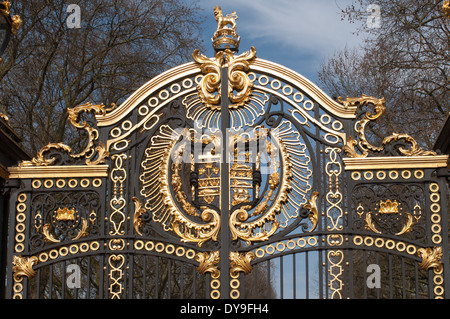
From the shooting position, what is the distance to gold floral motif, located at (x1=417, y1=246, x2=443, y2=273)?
849 centimetres

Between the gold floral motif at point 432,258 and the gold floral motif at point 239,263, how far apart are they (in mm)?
1673

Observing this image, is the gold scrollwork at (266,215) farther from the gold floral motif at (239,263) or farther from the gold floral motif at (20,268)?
the gold floral motif at (20,268)

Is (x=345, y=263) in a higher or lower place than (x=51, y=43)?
lower

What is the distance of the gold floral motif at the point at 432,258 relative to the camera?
8.49m

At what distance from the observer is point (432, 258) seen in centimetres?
849

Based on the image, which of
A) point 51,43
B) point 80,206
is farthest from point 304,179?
point 51,43

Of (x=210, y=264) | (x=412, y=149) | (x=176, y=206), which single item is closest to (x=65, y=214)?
(x=176, y=206)

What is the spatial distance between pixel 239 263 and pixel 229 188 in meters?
0.77

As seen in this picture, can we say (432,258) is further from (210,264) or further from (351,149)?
(210,264)

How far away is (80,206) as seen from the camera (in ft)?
29.9

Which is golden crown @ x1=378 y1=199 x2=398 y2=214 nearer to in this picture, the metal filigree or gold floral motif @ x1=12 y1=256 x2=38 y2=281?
the metal filigree

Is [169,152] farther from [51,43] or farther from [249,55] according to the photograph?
[51,43]
